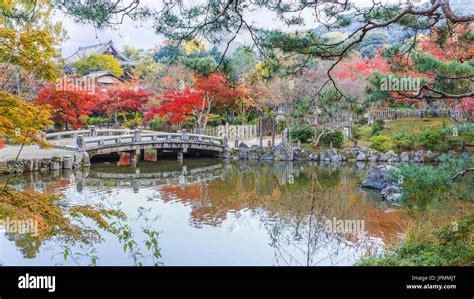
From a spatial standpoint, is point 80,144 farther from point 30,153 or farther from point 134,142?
point 134,142

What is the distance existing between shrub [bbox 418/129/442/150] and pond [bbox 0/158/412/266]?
3.14 metres

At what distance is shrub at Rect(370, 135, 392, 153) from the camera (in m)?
19.4

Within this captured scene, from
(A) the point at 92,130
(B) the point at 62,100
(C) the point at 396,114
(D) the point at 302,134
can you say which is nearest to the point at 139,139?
(A) the point at 92,130

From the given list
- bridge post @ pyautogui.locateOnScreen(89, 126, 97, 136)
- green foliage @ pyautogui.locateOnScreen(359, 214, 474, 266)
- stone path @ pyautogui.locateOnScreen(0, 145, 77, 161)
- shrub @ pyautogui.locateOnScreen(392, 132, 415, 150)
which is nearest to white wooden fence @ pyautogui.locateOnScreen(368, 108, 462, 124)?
shrub @ pyautogui.locateOnScreen(392, 132, 415, 150)

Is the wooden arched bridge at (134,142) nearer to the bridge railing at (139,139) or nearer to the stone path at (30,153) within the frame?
the bridge railing at (139,139)

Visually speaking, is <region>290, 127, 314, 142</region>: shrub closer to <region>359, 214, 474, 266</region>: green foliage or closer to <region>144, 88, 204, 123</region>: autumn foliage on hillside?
<region>144, 88, 204, 123</region>: autumn foliage on hillside

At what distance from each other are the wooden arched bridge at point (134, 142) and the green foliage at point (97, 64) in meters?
10.2

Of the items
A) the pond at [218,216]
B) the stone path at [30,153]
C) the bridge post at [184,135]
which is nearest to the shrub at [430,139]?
the pond at [218,216]

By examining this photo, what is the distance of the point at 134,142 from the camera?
17.5 meters

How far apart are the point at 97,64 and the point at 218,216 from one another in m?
22.5

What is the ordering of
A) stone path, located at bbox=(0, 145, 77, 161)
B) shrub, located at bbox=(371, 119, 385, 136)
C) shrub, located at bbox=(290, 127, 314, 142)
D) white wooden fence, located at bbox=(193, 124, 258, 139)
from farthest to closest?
1. white wooden fence, located at bbox=(193, 124, 258, 139)
2. shrub, located at bbox=(371, 119, 385, 136)
3. shrub, located at bbox=(290, 127, 314, 142)
4. stone path, located at bbox=(0, 145, 77, 161)

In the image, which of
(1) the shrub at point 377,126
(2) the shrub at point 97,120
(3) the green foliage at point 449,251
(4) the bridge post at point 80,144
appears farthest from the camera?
(2) the shrub at point 97,120

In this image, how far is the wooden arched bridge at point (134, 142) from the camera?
16.4 m

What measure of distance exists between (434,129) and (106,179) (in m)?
14.3
